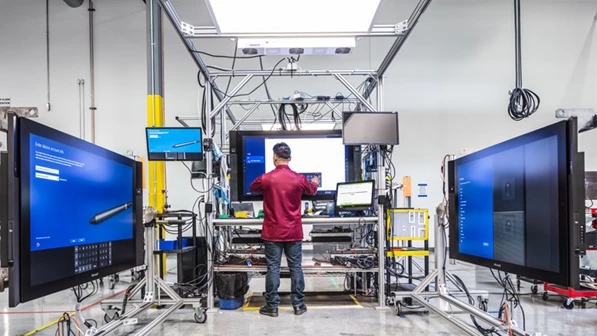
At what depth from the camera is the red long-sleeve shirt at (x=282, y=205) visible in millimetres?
3520

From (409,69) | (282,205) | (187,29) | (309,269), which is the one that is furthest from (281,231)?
(409,69)

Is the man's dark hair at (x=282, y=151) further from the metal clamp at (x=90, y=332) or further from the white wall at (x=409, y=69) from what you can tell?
the white wall at (x=409, y=69)

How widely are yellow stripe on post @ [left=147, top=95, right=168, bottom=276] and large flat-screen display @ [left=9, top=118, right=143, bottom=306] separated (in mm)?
3487

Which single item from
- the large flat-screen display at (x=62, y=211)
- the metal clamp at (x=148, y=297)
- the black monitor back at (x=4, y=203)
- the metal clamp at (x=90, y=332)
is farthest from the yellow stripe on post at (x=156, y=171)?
the black monitor back at (x=4, y=203)

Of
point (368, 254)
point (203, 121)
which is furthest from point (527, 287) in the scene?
point (203, 121)

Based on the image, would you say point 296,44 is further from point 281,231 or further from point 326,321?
point 326,321

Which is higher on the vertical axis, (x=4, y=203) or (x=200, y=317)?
(x=4, y=203)

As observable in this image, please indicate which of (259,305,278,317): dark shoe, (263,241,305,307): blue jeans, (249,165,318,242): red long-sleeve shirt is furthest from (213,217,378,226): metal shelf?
(259,305,278,317): dark shoe

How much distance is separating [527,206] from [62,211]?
170 cm

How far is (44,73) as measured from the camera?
26.1ft

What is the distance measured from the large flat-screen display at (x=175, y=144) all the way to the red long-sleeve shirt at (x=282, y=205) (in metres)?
0.67

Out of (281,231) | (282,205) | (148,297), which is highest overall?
(282,205)

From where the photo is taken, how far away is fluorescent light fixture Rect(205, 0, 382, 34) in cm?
220

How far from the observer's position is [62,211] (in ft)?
4.44
